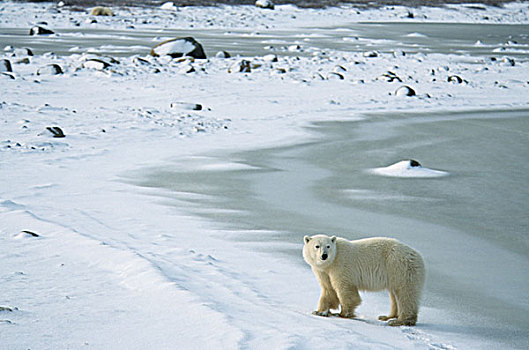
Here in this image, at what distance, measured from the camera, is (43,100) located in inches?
469

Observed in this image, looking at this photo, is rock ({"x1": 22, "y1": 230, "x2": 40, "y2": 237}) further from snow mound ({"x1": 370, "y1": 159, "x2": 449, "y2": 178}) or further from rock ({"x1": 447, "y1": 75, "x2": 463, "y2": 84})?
rock ({"x1": 447, "y1": 75, "x2": 463, "y2": 84})

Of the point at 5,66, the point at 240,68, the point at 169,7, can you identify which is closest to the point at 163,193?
the point at 5,66

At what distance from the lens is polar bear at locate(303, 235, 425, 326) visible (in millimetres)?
3678

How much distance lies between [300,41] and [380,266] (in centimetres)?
2336

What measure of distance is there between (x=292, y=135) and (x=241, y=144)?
40.8 inches

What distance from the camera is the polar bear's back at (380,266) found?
3691 millimetres

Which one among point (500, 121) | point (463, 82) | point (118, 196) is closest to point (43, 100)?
point (118, 196)

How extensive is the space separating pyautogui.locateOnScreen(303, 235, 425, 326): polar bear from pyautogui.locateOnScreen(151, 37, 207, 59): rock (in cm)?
1499

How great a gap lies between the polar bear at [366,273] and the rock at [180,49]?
15.0 m

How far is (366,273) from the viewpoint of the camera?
3.75 metres

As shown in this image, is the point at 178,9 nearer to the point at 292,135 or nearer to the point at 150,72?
the point at 150,72

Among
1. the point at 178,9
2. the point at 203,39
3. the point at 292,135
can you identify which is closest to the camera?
the point at 292,135

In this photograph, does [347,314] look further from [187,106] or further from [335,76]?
[335,76]

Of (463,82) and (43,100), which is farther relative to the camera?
(463,82)
